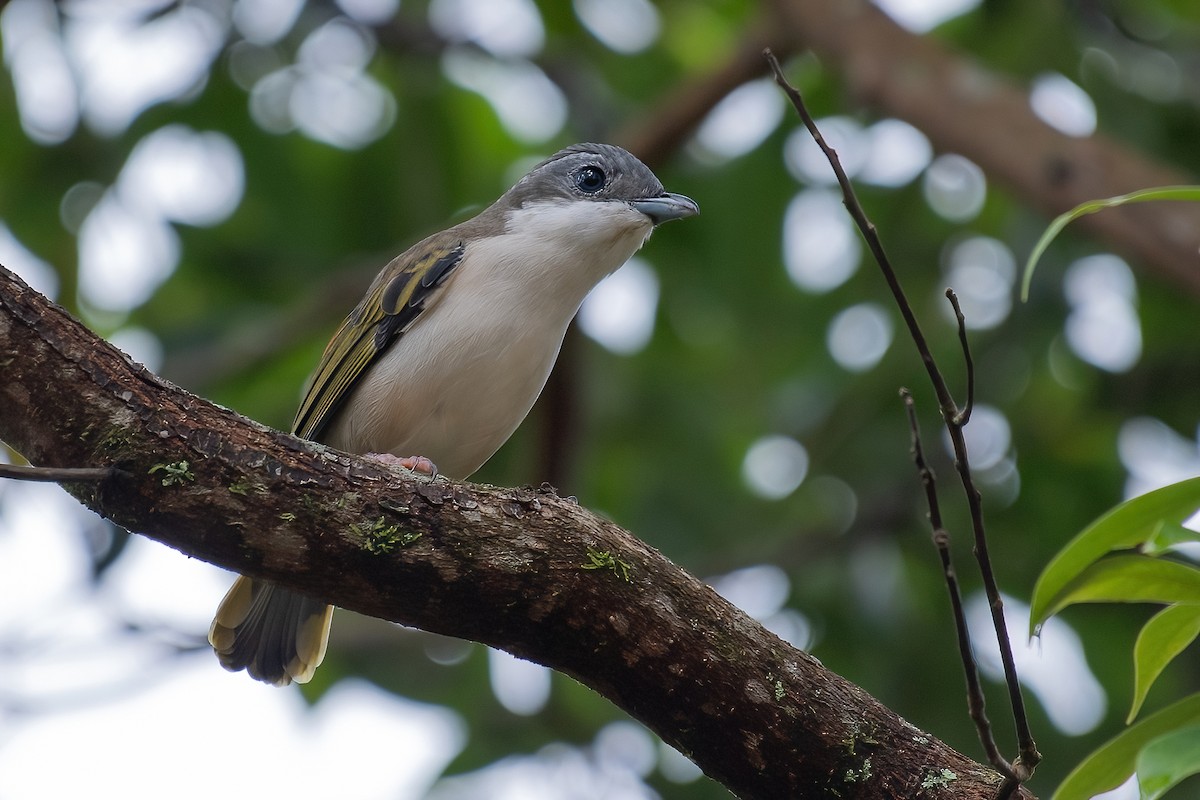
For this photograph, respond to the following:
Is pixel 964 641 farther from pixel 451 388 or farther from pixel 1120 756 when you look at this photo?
pixel 451 388

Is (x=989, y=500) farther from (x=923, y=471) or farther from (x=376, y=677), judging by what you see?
(x=923, y=471)

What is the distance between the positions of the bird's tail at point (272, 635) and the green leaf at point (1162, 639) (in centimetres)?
256

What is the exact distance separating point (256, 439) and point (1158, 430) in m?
5.14

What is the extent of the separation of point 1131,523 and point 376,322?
8.73 ft

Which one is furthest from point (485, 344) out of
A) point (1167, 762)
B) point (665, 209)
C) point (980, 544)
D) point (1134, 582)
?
point (1167, 762)

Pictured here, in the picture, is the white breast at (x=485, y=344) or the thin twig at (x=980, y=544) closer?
the thin twig at (x=980, y=544)

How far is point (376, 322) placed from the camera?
4.50m

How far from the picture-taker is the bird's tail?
4.30 meters

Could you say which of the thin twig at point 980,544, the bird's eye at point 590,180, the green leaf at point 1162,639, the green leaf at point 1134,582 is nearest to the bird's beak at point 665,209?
the bird's eye at point 590,180

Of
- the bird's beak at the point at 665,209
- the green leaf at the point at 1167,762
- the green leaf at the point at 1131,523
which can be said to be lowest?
the green leaf at the point at 1167,762

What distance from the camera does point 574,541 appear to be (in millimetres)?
3033

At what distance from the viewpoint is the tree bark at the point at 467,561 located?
288 centimetres

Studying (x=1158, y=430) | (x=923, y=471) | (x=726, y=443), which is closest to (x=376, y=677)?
(x=726, y=443)

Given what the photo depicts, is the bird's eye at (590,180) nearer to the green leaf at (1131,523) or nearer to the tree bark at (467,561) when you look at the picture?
the tree bark at (467,561)
